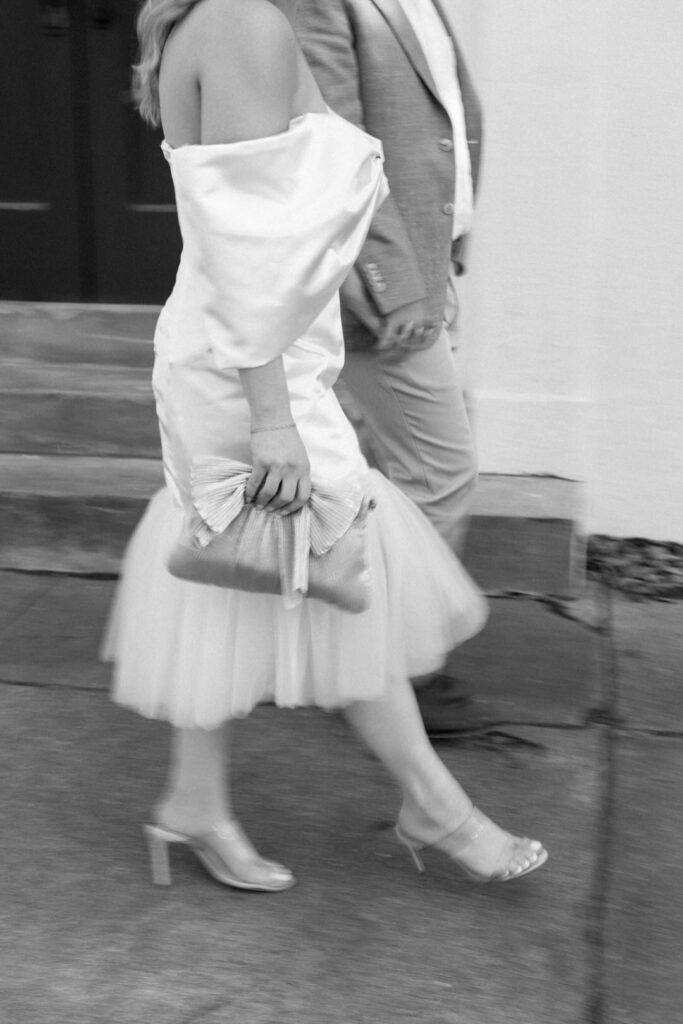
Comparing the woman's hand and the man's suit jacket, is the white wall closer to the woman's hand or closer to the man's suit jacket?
the man's suit jacket

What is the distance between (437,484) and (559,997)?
1202 millimetres

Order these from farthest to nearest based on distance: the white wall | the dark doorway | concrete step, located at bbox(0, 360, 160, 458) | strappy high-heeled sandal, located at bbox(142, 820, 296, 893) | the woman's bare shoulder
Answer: the dark doorway < concrete step, located at bbox(0, 360, 160, 458) < the white wall < strappy high-heeled sandal, located at bbox(142, 820, 296, 893) < the woman's bare shoulder

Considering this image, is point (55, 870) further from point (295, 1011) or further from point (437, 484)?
point (437, 484)

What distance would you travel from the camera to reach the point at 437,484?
306 centimetres

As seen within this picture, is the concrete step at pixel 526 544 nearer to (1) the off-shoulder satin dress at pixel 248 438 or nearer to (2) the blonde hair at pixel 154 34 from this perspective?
(1) the off-shoulder satin dress at pixel 248 438

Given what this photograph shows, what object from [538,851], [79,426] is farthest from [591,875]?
[79,426]

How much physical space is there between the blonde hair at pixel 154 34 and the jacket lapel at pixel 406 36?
0.70 m

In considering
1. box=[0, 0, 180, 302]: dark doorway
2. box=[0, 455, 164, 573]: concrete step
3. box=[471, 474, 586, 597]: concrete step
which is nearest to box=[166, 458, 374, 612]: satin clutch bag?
box=[471, 474, 586, 597]: concrete step

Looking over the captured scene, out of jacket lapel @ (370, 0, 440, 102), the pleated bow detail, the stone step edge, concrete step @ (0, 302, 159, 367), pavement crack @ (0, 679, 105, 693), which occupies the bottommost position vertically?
pavement crack @ (0, 679, 105, 693)

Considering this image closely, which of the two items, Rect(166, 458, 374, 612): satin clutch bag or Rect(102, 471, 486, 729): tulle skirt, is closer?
Rect(166, 458, 374, 612): satin clutch bag

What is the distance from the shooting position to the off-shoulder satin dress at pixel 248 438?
80.5 inches

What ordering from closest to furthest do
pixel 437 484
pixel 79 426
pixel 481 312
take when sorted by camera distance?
1. pixel 437 484
2. pixel 481 312
3. pixel 79 426

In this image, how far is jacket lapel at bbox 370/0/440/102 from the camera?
9.20 ft

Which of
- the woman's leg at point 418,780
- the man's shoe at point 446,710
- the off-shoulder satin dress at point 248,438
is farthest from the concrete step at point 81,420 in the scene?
the woman's leg at point 418,780
